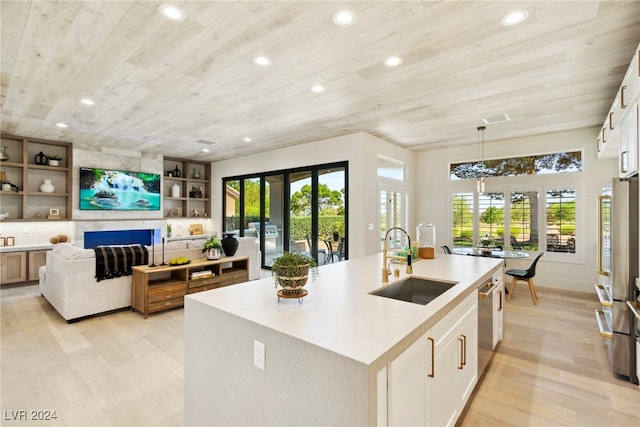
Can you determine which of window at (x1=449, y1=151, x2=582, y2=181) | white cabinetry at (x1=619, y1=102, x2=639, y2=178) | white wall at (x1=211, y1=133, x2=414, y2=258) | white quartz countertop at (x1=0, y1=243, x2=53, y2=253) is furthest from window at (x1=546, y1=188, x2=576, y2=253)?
white quartz countertop at (x1=0, y1=243, x2=53, y2=253)

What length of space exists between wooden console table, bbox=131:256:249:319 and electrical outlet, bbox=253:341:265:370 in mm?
3210

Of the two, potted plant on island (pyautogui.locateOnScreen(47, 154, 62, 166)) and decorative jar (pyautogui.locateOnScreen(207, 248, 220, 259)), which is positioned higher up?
potted plant on island (pyautogui.locateOnScreen(47, 154, 62, 166))

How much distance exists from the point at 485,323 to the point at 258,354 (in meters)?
2.03

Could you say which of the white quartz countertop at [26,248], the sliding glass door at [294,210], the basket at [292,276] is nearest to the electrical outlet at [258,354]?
the basket at [292,276]

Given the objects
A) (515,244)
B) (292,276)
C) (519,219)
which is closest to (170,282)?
(292,276)

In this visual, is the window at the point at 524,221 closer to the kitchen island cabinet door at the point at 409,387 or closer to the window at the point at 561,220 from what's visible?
the window at the point at 561,220

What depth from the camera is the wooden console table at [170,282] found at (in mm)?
4031

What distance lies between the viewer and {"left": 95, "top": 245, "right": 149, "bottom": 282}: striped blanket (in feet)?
13.2

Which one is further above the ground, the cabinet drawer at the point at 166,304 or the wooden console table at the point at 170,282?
the wooden console table at the point at 170,282

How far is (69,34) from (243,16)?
1.41 metres

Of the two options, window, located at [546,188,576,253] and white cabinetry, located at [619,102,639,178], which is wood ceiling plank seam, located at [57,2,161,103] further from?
window, located at [546,188,576,253]

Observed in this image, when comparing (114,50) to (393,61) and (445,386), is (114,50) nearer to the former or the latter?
(393,61)

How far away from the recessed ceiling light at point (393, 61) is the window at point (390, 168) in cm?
299

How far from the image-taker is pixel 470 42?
2.53 meters
